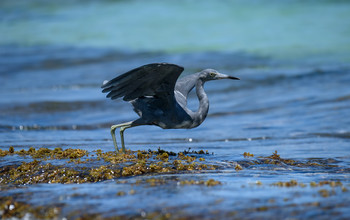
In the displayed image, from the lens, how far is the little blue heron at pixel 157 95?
273 inches

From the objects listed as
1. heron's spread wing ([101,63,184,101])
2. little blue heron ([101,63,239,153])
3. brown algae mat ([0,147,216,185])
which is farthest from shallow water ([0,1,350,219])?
heron's spread wing ([101,63,184,101])

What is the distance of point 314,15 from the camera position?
2822 cm

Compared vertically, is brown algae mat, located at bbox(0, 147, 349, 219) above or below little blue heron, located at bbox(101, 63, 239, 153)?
below

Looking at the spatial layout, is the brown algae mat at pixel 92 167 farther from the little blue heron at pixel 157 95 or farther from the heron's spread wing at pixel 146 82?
the heron's spread wing at pixel 146 82

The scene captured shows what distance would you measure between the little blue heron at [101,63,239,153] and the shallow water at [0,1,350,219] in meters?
0.68

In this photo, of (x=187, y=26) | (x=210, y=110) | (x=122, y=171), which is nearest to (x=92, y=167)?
(x=122, y=171)

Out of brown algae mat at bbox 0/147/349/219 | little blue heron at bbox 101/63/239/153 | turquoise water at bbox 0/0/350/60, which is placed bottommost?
brown algae mat at bbox 0/147/349/219

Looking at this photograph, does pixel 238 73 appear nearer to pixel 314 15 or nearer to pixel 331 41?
pixel 331 41

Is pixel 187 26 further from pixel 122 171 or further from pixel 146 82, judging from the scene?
pixel 122 171

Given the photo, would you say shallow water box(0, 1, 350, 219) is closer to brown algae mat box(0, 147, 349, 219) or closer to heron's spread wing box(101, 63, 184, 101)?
brown algae mat box(0, 147, 349, 219)

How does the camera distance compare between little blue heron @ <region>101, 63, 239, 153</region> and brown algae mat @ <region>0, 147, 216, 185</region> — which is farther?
little blue heron @ <region>101, 63, 239, 153</region>

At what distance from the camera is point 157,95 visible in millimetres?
7387

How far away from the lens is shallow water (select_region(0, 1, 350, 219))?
16.8 feet

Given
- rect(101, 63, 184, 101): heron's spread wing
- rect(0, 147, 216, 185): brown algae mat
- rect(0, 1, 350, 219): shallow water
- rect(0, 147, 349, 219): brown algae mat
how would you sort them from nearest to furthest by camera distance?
rect(0, 147, 349, 219): brown algae mat < rect(0, 1, 350, 219): shallow water < rect(0, 147, 216, 185): brown algae mat < rect(101, 63, 184, 101): heron's spread wing
